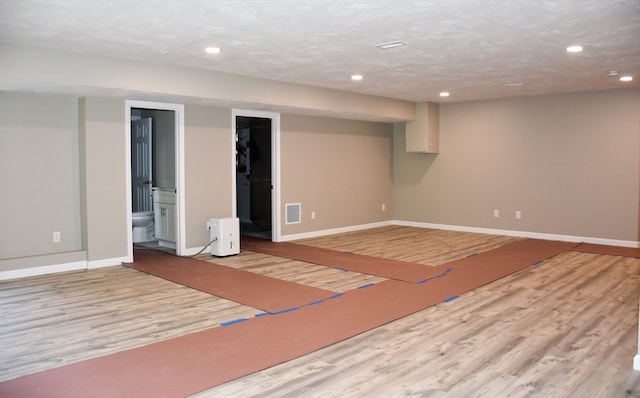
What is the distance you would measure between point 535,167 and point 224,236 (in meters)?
5.04

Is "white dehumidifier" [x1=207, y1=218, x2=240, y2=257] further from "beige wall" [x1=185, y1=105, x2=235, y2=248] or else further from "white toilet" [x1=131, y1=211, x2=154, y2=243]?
"white toilet" [x1=131, y1=211, x2=154, y2=243]

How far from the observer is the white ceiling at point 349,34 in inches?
138

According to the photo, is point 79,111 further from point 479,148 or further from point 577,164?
point 577,164

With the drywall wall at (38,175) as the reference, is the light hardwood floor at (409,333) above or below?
below

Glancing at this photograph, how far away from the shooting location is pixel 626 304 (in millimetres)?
4453

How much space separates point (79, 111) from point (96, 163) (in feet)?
2.09

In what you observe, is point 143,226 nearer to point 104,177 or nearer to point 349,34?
point 104,177

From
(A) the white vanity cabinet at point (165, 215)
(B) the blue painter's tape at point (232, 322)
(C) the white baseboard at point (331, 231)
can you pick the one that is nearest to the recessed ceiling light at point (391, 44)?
(B) the blue painter's tape at point (232, 322)

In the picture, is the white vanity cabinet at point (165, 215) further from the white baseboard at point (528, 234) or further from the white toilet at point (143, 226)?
the white baseboard at point (528, 234)

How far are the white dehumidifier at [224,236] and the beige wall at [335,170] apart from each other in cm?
137

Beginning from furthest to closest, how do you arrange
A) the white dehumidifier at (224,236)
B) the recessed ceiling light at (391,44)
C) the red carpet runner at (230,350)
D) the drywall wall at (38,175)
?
the white dehumidifier at (224,236) < the drywall wall at (38,175) < the recessed ceiling light at (391,44) < the red carpet runner at (230,350)

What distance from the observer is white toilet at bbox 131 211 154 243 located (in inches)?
309

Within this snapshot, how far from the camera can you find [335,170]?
8.76 meters

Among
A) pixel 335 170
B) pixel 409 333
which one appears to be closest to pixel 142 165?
pixel 335 170
